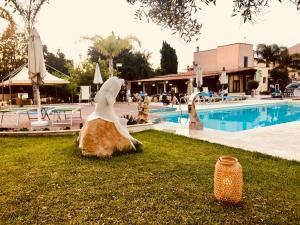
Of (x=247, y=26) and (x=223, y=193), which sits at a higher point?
(x=247, y=26)

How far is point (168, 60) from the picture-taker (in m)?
41.9

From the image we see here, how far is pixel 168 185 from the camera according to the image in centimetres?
433

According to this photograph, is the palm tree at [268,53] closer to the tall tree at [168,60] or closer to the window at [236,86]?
the window at [236,86]

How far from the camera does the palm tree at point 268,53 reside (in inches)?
1594

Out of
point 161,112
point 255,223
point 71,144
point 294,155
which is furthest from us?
point 161,112

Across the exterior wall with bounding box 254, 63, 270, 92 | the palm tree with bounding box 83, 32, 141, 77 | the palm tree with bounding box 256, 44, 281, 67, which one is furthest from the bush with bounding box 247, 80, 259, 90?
the palm tree with bounding box 83, 32, 141, 77

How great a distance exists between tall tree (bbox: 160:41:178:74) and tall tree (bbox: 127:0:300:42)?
37158 mm

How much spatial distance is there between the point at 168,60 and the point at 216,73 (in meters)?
13.4

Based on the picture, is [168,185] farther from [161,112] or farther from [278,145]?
[161,112]

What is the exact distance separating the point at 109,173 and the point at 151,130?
483cm

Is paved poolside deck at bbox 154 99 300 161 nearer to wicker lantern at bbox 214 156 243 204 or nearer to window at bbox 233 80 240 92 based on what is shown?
wicker lantern at bbox 214 156 243 204

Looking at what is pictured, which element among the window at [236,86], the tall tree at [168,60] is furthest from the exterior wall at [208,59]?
the window at [236,86]

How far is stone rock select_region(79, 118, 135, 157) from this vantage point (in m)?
5.94

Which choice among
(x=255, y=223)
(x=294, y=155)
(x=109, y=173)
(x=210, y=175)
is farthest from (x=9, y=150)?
(x=294, y=155)
